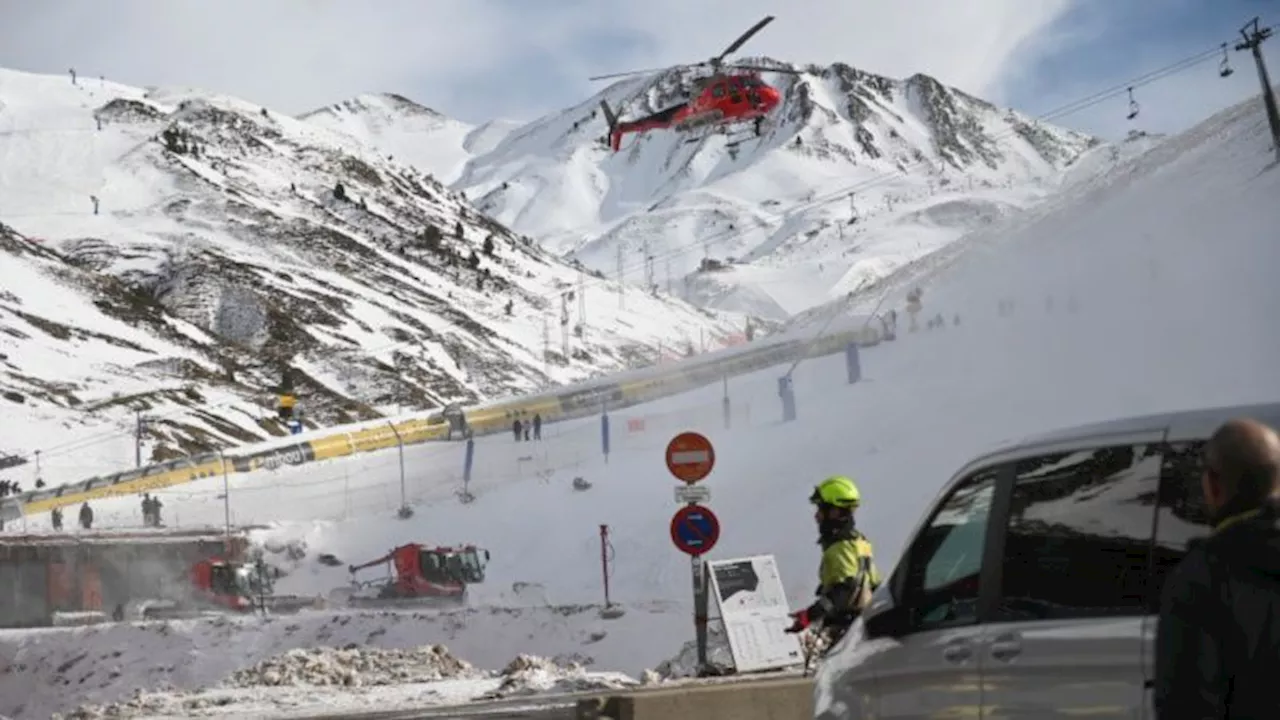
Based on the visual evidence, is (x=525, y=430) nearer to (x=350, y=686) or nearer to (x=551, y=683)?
(x=350, y=686)

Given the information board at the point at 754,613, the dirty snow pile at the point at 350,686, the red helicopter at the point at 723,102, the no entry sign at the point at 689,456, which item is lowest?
the dirty snow pile at the point at 350,686

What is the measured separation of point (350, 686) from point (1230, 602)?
13.5m

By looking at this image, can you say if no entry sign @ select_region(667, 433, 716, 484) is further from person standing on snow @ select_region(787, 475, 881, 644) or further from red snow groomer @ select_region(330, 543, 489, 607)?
red snow groomer @ select_region(330, 543, 489, 607)

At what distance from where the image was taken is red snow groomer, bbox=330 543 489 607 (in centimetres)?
3231

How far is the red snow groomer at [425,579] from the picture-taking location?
32.3 metres

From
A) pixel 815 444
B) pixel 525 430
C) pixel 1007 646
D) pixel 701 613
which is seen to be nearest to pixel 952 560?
pixel 1007 646

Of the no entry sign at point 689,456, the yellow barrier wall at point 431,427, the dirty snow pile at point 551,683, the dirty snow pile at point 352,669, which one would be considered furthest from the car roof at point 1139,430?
the yellow barrier wall at point 431,427

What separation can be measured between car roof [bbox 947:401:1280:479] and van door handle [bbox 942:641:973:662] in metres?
0.64

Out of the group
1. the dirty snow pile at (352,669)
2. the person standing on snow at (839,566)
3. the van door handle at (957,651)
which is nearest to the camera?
the van door handle at (957,651)

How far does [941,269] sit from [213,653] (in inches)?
1855

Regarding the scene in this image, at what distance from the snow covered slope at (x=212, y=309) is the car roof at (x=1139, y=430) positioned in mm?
67779

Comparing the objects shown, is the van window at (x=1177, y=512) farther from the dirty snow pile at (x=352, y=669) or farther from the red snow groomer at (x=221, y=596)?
the red snow groomer at (x=221, y=596)

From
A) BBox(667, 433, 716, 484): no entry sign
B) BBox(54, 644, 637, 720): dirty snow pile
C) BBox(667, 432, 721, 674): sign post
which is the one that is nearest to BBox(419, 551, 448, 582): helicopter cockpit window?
BBox(54, 644, 637, 720): dirty snow pile

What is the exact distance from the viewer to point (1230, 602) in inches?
127
